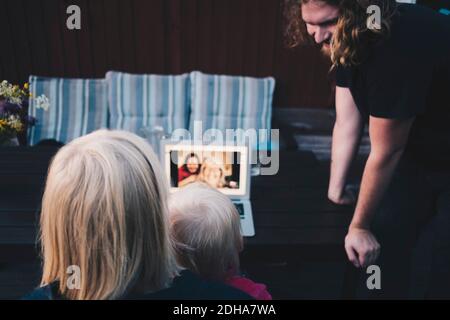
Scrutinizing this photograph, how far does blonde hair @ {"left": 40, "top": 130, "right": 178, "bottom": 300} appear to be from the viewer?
3.40 feet

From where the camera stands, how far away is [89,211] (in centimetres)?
104

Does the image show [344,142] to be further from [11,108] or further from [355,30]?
[11,108]

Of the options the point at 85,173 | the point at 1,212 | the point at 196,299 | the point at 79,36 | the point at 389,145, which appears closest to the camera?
the point at 85,173

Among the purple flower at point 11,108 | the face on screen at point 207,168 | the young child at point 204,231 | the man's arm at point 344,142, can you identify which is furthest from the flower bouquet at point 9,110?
the man's arm at point 344,142

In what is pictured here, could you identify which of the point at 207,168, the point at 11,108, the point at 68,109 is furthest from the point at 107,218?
the point at 68,109

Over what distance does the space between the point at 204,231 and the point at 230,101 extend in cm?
254

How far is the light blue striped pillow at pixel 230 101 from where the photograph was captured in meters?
3.83

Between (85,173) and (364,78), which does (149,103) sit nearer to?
(364,78)

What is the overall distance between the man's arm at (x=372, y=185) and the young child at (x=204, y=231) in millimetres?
639

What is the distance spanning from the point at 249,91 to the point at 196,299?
2877mm

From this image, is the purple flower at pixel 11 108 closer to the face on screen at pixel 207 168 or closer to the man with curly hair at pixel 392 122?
the face on screen at pixel 207 168

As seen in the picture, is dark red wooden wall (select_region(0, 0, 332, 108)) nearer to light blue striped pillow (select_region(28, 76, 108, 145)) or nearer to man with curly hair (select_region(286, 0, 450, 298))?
light blue striped pillow (select_region(28, 76, 108, 145))

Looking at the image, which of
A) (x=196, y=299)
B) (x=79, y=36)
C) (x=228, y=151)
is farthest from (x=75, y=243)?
(x=79, y=36)

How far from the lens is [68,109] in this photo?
3.82 m
